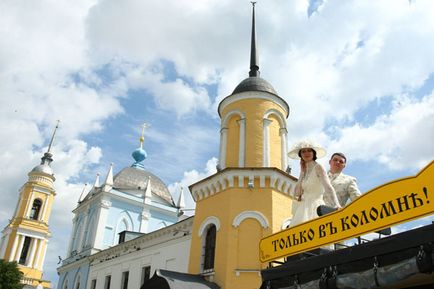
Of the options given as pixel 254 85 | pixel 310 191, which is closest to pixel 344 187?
pixel 310 191

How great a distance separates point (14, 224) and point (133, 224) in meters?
21.2

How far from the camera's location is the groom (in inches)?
230

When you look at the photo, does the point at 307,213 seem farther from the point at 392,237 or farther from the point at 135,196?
the point at 135,196

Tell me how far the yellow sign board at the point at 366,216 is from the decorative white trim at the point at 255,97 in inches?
443

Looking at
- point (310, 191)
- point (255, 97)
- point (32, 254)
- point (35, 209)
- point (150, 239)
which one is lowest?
point (310, 191)

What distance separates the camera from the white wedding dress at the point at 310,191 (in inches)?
229

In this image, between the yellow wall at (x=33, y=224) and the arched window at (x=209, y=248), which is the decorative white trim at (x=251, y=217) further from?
the yellow wall at (x=33, y=224)

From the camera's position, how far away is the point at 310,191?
600 cm

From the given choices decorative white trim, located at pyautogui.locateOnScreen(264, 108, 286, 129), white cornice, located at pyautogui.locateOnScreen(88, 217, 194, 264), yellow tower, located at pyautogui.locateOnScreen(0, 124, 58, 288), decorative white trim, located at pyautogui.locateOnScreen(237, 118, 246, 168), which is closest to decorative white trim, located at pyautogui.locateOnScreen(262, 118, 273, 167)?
decorative white trim, located at pyautogui.locateOnScreen(264, 108, 286, 129)

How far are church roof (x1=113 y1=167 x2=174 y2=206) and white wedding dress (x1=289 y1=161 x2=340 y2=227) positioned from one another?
25835 mm

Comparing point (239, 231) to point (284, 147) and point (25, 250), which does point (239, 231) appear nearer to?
point (284, 147)

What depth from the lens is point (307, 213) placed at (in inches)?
232

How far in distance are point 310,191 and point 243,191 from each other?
814 centimetres

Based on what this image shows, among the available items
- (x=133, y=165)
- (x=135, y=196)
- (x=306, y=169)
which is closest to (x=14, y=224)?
(x=133, y=165)
